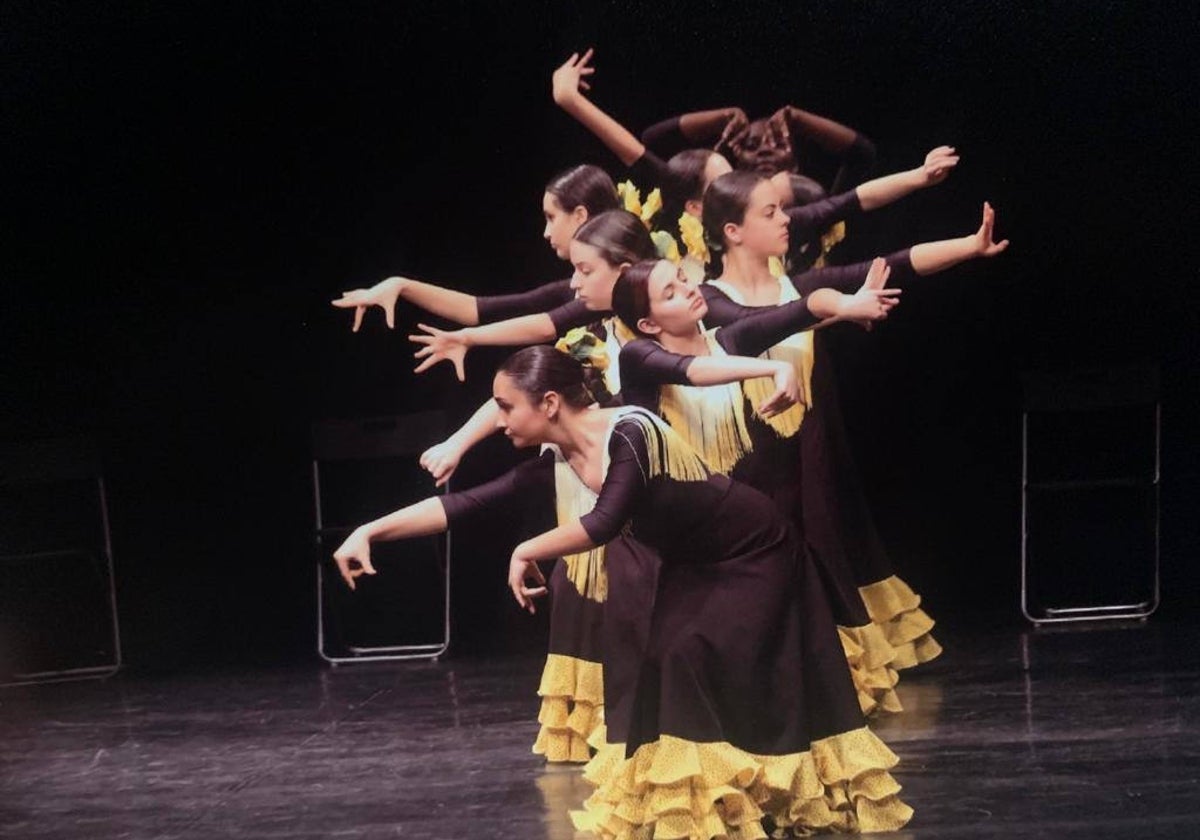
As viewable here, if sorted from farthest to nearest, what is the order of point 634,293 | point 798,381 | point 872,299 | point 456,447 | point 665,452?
point 798,381 → point 456,447 → point 872,299 → point 634,293 → point 665,452

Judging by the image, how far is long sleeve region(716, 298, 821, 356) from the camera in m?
4.14

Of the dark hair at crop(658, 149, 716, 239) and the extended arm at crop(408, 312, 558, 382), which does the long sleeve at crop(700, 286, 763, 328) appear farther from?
the extended arm at crop(408, 312, 558, 382)

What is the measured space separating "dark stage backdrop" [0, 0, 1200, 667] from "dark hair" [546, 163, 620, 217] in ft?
1.86

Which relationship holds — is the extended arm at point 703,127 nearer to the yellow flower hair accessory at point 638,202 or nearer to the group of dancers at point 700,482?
the group of dancers at point 700,482

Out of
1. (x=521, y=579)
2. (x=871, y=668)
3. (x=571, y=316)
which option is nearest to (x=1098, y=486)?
(x=871, y=668)

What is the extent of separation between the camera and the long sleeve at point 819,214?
15.4 feet

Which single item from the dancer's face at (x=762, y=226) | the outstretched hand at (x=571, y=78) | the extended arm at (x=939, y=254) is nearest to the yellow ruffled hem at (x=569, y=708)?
the dancer's face at (x=762, y=226)

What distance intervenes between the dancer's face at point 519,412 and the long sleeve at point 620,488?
28cm

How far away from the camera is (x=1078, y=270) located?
213 inches

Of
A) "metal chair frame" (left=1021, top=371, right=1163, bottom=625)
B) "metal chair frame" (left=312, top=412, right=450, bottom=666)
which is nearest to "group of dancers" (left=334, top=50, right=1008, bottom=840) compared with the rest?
"metal chair frame" (left=1021, top=371, right=1163, bottom=625)

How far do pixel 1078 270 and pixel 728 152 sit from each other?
128 cm

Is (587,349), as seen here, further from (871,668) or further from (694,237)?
(871,668)

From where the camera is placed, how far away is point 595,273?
421cm

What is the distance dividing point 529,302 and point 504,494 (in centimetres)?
94
